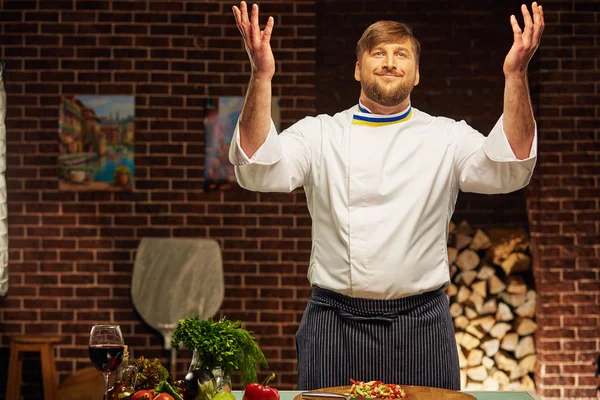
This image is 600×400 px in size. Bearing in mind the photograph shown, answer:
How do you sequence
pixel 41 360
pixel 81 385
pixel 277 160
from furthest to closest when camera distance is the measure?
1. pixel 41 360
2. pixel 81 385
3. pixel 277 160

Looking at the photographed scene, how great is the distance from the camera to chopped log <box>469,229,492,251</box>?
475cm

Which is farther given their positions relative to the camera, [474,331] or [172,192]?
[474,331]

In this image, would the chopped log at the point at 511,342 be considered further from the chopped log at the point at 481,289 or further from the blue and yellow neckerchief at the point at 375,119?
the blue and yellow neckerchief at the point at 375,119

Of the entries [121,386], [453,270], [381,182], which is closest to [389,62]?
[381,182]

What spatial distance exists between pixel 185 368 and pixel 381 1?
7.92ft

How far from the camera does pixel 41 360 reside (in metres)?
4.29

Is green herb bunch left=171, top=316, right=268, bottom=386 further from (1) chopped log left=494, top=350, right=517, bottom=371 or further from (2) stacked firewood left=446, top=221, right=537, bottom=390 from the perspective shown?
(1) chopped log left=494, top=350, right=517, bottom=371

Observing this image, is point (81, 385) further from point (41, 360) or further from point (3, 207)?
point (3, 207)

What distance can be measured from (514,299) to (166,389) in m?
3.41

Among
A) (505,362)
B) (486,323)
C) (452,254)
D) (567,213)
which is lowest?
(505,362)

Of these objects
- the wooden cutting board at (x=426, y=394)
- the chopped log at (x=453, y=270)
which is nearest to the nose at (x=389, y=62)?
the wooden cutting board at (x=426, y=394)

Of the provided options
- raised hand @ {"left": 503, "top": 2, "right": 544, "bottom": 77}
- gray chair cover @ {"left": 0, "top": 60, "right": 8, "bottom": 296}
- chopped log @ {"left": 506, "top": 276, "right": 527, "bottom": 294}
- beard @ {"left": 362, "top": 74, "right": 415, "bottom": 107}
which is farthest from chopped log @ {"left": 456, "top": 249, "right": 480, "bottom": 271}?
raised hand @ {"left": 503, "top": 2, "right": 544, "bottom": 77}

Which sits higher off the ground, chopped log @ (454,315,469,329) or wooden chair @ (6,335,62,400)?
chopped log @ (454,315,469,329)

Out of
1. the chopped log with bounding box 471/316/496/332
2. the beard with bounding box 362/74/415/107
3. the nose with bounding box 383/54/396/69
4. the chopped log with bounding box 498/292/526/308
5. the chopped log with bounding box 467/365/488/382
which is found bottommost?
the chopped log with bounding box 467/365/488/382
